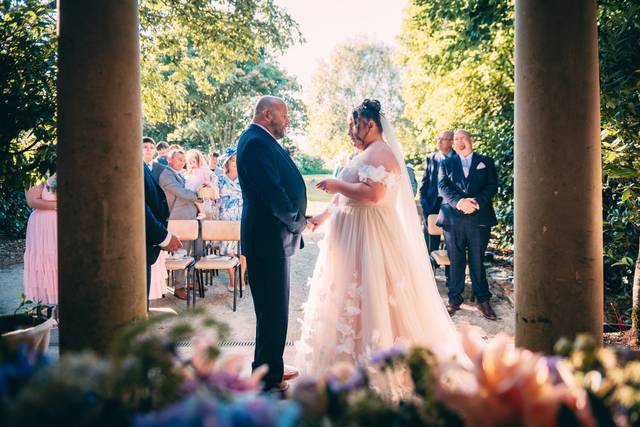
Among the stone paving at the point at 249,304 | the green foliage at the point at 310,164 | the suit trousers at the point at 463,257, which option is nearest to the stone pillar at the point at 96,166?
the stone paving at the point at 249,304

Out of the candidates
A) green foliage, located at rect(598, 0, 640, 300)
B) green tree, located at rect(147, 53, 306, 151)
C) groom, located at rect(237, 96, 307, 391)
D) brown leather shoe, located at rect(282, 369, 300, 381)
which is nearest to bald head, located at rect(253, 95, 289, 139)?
groom, located at rect(237, 96, 307, 391)

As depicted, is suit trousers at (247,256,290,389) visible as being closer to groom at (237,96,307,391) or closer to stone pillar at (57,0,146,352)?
groom at (237,96,307,391)

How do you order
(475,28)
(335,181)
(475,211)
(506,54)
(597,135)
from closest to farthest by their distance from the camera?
(597,135)
(335,181)
(475,211)
(506,54)
(475,28)

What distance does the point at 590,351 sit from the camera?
1.14 m

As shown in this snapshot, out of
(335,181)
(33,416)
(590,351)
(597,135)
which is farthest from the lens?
(335,181)

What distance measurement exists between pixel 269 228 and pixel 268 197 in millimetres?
271

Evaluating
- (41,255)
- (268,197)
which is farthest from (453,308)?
(41,255)

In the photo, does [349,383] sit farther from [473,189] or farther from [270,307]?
[473,189]

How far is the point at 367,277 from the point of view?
12.8 ft

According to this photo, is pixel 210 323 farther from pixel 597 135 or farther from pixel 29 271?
pixel 29 271

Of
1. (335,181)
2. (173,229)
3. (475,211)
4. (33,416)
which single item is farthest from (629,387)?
(173,229)

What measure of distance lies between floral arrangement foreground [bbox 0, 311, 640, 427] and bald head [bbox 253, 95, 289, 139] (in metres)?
2.98

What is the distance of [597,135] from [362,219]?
2262 millimetres

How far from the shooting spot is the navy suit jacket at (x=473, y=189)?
657cm
